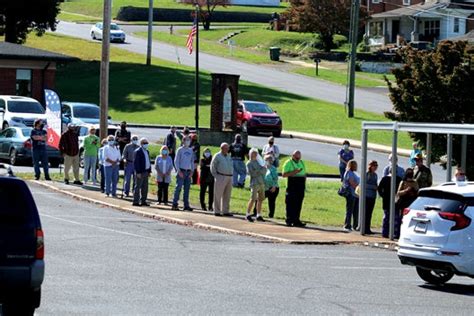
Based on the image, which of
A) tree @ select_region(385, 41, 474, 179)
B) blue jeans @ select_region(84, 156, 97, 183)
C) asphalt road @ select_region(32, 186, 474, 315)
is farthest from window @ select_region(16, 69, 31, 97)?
asphalt road @ select_region(32, 186, 474, 315)

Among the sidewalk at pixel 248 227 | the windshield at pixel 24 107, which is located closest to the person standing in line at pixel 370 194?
the sidewalk at pixel 248 227

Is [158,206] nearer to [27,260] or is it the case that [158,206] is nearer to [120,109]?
[27,260]

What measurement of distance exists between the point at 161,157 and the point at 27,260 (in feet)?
57.9

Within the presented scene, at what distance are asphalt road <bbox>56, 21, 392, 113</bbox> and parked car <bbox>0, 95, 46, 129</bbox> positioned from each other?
25.1 metres

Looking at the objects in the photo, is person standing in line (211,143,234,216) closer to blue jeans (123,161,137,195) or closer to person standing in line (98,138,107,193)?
blue jeans (123,161,137,195)

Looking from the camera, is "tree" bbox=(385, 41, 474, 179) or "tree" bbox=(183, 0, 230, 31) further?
"tree" bbox=(183, 0, 230, 31)

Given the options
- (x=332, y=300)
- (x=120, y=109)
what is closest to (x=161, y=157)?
(x=332, y=300)

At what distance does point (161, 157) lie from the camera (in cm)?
3133

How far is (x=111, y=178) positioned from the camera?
108 ft

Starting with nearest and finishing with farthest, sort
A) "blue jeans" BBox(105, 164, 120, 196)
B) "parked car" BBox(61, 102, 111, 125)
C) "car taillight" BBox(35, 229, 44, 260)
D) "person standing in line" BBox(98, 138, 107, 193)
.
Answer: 1. "car taillight" BBox(35, 229, 44, 260)
2. "blue jeans" BBox(105, 164, 120, 196)
3. "person standing in line" BBox(98, 138, 107, 193)
4. "parked car" BBox(61, 102, 111, 125)

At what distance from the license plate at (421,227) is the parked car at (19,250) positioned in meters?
7.55

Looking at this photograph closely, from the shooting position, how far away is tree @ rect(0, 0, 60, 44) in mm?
74375

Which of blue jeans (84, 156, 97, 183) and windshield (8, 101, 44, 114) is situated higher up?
windshield (8, 101, 44, 114)

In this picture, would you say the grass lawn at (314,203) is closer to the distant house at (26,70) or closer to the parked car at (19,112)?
the parked car at (19,112)
